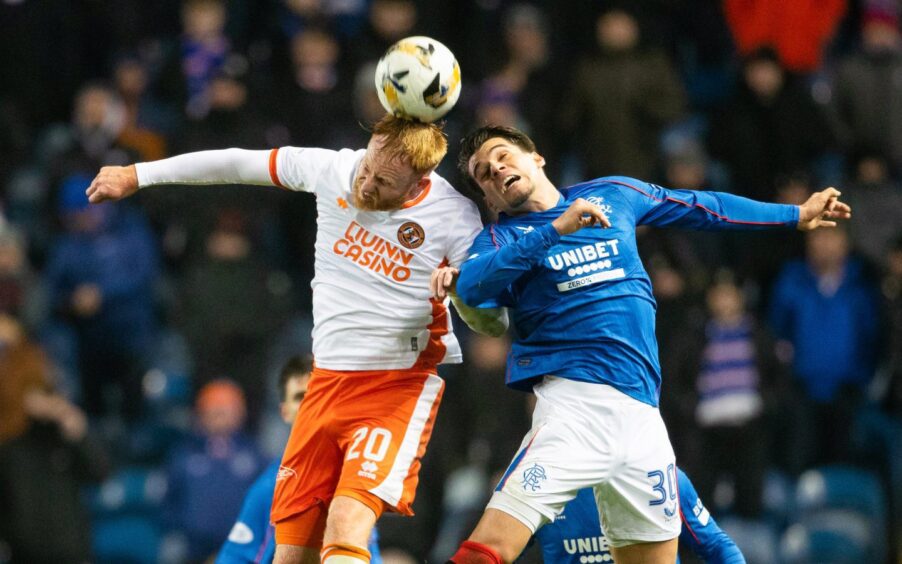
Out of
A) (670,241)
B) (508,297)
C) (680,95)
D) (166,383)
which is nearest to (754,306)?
(670,241)

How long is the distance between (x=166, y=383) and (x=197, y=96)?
101 inches

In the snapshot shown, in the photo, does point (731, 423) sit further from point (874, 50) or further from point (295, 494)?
point (295, 494)

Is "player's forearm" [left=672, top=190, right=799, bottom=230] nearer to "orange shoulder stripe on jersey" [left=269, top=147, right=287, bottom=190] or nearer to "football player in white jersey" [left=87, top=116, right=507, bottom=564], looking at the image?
"football player in white jersey" [left=87, top=116, right=507, bottom=564]

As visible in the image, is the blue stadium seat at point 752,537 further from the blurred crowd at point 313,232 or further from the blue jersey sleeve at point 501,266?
the blue jersey sleeve at point 501,266

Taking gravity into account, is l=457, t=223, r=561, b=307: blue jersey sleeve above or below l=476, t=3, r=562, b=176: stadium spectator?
below

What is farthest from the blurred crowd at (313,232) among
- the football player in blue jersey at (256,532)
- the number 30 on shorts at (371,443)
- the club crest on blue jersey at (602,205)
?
the club crest on blue jersey at (602,205)

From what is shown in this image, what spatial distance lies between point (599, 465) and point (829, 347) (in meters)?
5.61

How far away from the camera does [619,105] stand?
12.3 meters

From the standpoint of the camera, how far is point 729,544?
679 centimetres

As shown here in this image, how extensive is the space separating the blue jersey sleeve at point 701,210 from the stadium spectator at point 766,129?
5450mm

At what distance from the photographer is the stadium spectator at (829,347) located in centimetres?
1129

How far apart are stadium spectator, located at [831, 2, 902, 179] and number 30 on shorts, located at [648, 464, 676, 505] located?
6.89 metres

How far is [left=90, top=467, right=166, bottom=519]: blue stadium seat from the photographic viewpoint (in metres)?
11.4

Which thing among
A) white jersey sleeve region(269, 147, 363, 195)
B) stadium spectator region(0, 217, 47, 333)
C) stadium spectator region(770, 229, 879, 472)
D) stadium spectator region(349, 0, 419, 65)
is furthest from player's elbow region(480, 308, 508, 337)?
stadium spectator region(349, 0, 419, 65)
